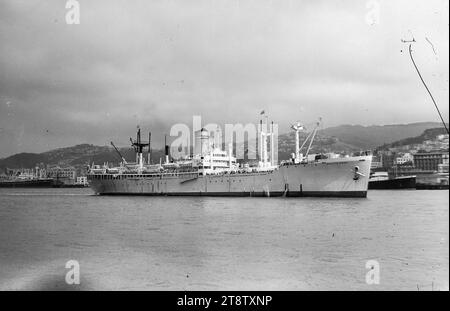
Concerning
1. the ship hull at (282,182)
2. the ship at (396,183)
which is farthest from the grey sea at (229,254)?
the ship at (396,183)

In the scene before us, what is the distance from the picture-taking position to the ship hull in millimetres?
43750

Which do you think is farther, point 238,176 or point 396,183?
point 396,183

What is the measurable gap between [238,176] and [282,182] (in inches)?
229

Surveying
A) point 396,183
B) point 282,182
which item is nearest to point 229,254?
point 282,182

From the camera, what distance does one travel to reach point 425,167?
382ft

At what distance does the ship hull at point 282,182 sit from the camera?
1722 inches

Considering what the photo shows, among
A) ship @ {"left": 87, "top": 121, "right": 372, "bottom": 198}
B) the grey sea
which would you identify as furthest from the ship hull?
the grey sea

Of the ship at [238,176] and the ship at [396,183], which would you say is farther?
the ship at [396,183]

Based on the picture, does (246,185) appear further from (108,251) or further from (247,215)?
(108,251)

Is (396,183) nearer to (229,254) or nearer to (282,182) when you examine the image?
(282,182)

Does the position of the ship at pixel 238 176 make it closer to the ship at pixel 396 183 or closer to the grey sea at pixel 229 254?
the grey sea at pixel 229 254

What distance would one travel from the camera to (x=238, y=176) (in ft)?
168

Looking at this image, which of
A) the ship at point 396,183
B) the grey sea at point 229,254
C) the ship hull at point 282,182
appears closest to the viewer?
the grey sea at point 229,254
